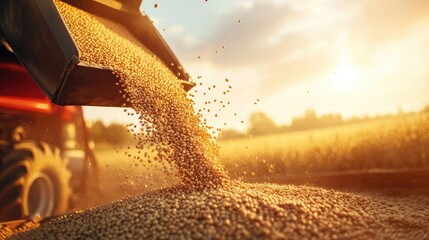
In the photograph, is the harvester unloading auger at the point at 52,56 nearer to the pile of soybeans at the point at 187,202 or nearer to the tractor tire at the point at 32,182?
the pile of soybeans at the point at 187,202

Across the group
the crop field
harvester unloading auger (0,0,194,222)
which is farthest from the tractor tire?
the crop field

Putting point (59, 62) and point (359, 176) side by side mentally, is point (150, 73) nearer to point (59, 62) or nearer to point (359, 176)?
point (59, 62)

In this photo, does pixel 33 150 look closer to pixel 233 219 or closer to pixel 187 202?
pixel 187 202

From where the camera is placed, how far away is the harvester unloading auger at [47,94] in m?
3.03

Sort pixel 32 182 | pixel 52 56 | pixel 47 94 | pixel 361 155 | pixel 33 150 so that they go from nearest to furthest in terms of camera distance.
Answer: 1. pixel 52 56
2. pixel 47 94
3. pixel 33 150
4. pixel 32 182
5. pixel 361 155

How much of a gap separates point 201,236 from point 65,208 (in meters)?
2.70

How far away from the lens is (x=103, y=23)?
391 cm

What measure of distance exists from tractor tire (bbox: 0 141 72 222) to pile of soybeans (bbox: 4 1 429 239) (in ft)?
2.38

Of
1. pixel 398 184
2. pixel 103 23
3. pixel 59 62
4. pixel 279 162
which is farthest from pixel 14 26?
pixel 279 162

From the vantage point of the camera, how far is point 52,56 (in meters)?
3.03

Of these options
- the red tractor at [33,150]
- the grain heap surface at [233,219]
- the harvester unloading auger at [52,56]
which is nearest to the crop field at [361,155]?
the red tractor at [33,150]

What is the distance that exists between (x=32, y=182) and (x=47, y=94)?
1412 millimetres

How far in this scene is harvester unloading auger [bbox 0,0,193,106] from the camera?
295cm

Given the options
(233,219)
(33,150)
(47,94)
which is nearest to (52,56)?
(47,94)
